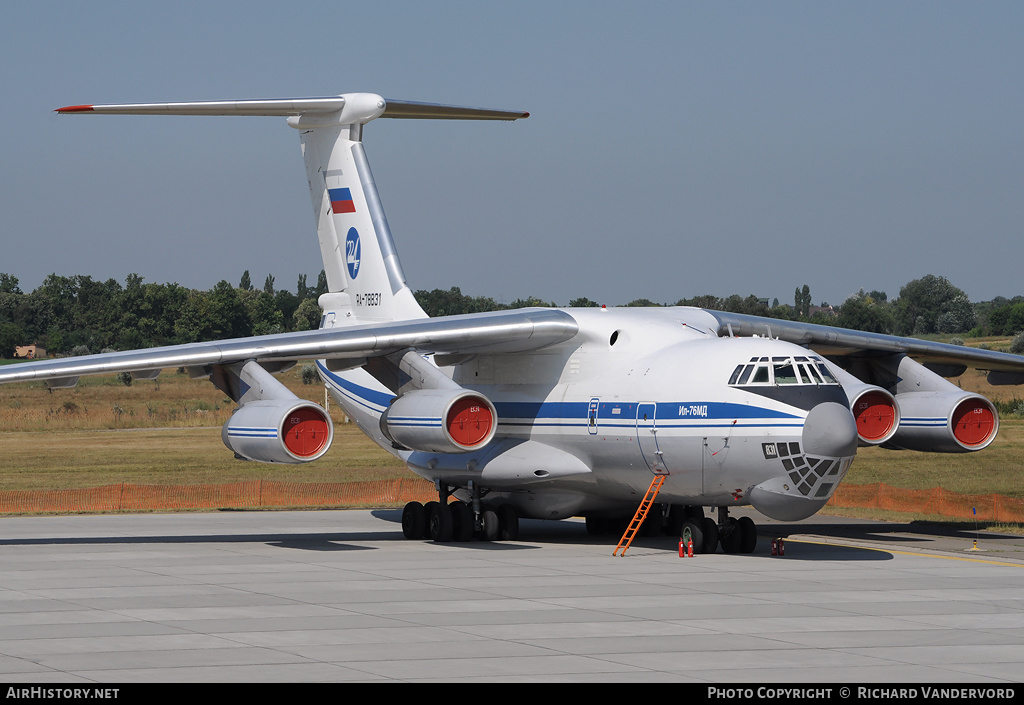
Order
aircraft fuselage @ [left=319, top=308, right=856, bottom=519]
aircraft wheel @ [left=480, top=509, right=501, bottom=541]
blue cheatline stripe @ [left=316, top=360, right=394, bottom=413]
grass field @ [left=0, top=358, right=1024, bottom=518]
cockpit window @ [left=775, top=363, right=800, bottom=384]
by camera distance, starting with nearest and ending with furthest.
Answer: aircraft fuselage @ [left=319, top=308, right=856, bottom=519]
cockpit window @ [left=775, top=363, right=800, bottom=384]
aircraft wheel @ [left=480, top=509, right=501, bottom=541]
blue cheatline stripe @ [left=316, top=360, right=394, bottom=413]
grass field @ [left=0, top=358, right=1024, bottom=518]

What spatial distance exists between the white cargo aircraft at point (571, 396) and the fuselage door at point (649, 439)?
23 millimetres

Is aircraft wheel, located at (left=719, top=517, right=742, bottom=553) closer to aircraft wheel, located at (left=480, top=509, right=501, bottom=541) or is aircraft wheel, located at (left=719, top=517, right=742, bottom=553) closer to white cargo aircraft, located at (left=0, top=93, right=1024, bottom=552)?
white cargo aircraft, located at (left=0, top=93, right=1024, bottom=552)

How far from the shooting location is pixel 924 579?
1513cm

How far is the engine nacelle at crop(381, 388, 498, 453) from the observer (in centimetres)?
1722

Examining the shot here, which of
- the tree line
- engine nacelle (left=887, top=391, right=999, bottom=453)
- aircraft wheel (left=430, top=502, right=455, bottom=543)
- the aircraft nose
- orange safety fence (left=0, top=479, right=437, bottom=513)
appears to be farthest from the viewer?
the tree line

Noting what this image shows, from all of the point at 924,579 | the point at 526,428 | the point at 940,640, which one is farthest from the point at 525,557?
the point at 940,640

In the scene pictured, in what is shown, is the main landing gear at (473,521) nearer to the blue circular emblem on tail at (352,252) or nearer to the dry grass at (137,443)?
the blue circular emblem on tail at (352,252)

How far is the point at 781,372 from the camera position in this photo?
16391 mm

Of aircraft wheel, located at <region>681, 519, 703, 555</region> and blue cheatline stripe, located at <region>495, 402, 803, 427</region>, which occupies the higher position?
blue cheatline stripe, located at <region>495, 402, 803, 427</region>

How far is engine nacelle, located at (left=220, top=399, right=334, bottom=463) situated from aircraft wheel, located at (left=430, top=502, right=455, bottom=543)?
109 inches

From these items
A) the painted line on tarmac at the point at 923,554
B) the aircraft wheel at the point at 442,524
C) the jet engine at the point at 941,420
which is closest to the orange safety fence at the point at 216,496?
the aircraft wheel at the point at 442,524

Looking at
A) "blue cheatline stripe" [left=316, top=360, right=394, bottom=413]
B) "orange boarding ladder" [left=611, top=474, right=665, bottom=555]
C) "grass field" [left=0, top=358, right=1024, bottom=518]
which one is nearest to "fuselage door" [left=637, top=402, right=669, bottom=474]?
"orange boarding ladder" [left=611, top=474, right=665, bottom=555]
